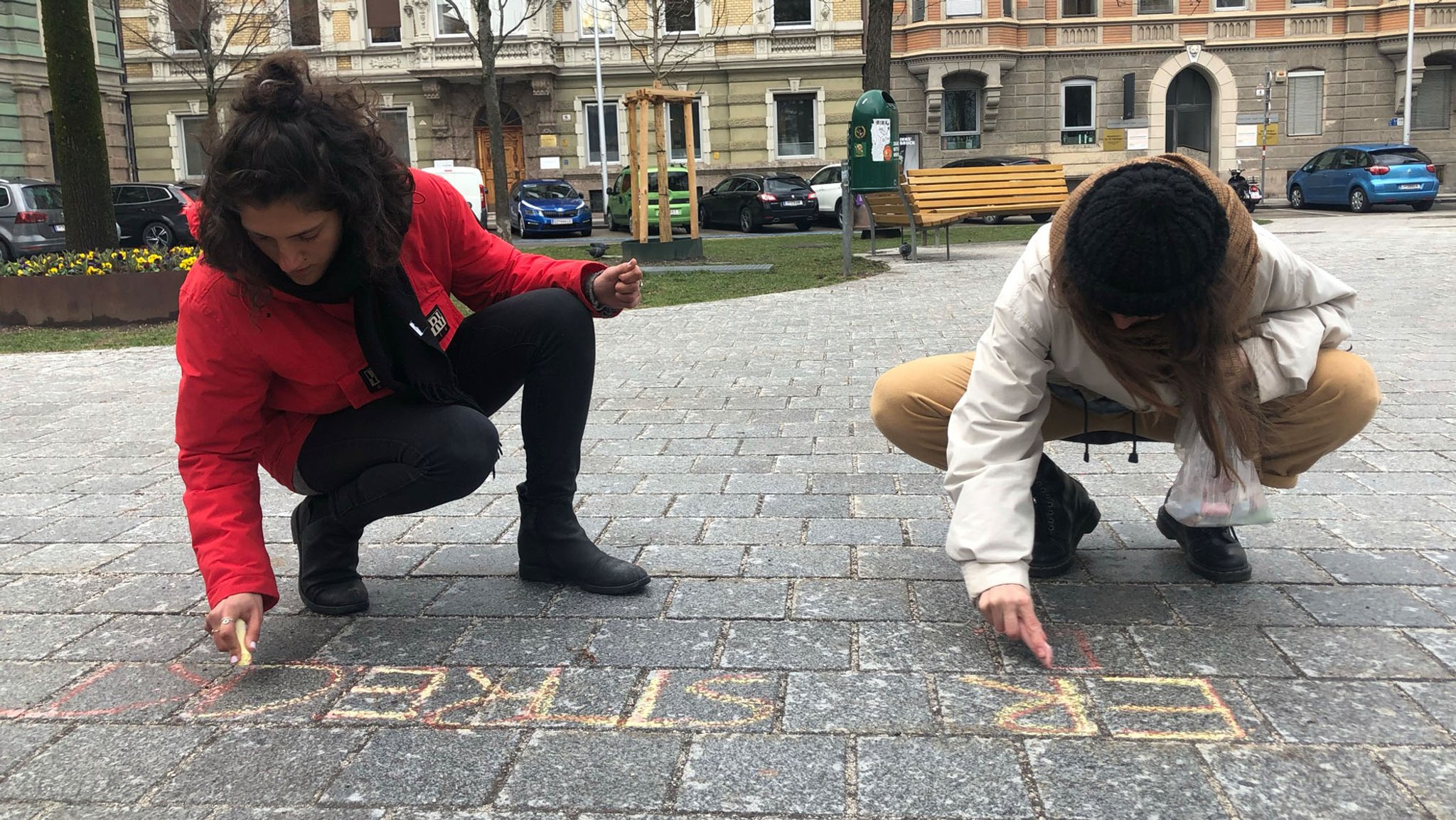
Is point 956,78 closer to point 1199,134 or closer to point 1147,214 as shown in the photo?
point 1199,134

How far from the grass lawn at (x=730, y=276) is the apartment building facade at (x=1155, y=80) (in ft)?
38.2

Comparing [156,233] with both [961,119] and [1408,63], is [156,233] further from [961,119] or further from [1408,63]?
[1408,63]

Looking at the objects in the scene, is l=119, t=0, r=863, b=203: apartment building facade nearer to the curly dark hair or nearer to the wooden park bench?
the wooden park bench

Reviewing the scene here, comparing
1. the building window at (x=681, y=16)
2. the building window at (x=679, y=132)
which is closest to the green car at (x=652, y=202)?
the building window at (x=679, y=132)

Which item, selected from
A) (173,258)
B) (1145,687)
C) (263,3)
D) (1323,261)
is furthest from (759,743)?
(263,3)

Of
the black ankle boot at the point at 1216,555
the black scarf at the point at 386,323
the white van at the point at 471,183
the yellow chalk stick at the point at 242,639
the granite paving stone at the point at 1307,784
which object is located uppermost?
the white van at the point at 471,183

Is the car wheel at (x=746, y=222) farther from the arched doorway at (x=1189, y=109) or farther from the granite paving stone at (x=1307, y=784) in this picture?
the granite paving stone at (x=1307, y=784)

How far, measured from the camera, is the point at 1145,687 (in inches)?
97.7

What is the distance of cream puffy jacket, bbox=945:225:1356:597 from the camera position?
2.50 m

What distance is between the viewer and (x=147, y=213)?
70.4ft

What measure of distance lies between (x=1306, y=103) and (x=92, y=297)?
32105 mm

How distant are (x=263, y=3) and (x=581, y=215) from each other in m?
12.0

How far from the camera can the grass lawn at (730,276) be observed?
981 cm

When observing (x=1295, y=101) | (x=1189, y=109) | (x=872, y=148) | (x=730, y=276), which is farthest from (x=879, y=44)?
(x=1295, y=101)
